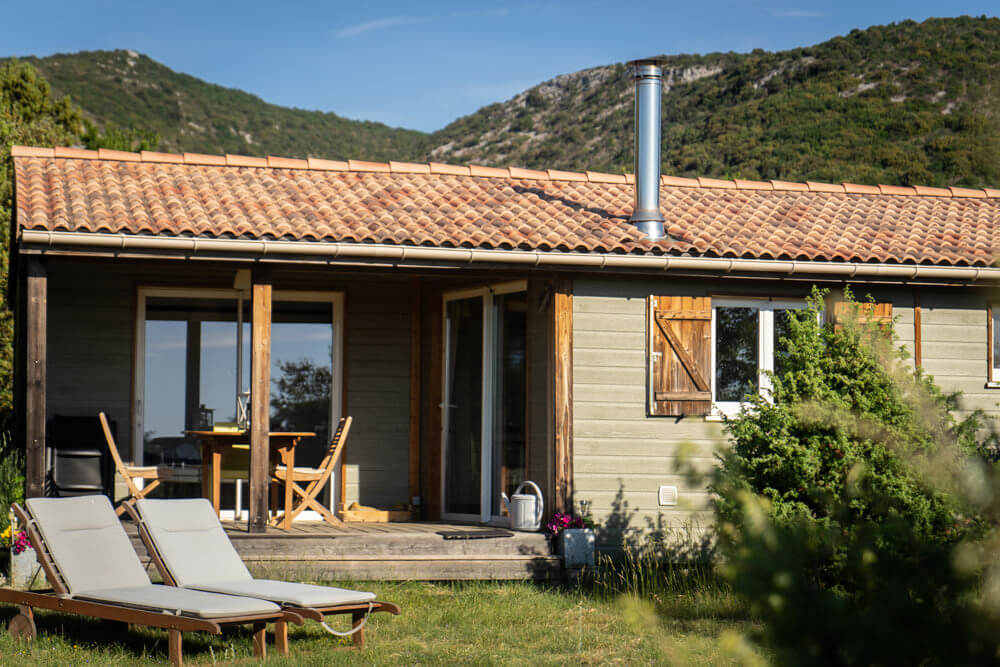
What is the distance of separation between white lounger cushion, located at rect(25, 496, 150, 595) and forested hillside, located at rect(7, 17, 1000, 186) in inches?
932

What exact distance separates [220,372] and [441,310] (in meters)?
2.24

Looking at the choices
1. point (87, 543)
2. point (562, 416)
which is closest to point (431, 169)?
point (562, 416)

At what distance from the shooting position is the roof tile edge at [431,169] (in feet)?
33.9

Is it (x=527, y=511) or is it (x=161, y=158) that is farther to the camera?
(x=161, y=158)

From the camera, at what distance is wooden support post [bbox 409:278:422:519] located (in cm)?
1051

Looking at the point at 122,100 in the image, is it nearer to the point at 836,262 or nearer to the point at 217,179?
the point at 217,179

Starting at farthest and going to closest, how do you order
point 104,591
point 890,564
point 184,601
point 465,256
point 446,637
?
point 465,256 → point 446,637 → point 104,591 → point 184,601 → point 890,564

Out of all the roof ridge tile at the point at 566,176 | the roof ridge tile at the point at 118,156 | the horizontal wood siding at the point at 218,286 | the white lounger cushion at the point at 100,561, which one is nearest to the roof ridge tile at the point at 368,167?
the horizontal wood siding at the point at 218,286

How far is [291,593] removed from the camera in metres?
6.09

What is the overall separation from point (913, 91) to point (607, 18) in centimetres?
1104

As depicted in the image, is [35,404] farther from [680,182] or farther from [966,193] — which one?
[966,193]

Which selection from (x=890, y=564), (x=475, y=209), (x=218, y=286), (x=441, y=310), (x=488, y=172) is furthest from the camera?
(x=488, y=172)

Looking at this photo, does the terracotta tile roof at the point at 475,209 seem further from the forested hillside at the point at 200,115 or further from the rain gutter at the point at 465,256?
the forested hillside at the point at 200,115

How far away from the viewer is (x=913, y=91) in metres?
34.2
